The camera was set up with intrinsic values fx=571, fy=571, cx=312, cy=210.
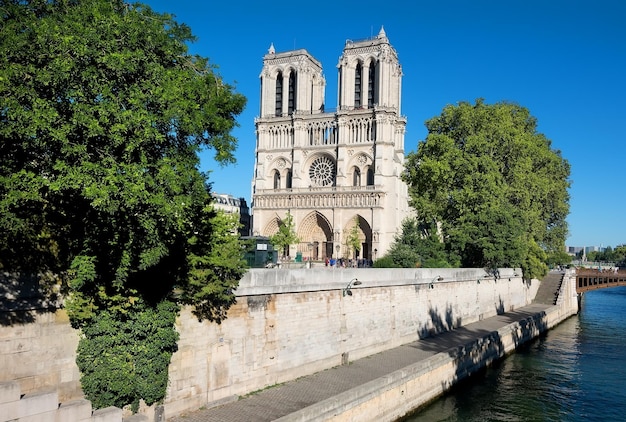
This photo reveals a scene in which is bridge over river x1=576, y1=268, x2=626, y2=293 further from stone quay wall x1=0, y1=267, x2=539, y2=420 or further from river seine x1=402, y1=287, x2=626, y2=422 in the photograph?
stone quay wall x1=0, y1=267, x2=539, y2=420

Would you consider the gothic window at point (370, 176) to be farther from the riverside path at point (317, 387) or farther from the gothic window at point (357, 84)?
the riverside path at point (317, 387)

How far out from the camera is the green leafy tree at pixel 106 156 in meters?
8.99

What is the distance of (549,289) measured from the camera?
147 ft

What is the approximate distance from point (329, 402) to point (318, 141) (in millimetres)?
44502

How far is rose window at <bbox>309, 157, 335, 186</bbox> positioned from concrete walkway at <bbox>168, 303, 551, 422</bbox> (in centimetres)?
3339

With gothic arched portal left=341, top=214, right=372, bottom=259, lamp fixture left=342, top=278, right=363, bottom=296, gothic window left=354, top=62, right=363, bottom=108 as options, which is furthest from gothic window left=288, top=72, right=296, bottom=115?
lamp fixture left=342, top=278, right=363, bottom=296

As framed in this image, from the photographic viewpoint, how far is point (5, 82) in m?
8.75

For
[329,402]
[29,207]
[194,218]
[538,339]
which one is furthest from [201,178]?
[538,339]

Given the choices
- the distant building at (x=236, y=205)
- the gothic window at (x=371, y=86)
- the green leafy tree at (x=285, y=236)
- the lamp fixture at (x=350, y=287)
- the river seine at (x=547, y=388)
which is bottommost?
the river seine at (x=547, y=388)

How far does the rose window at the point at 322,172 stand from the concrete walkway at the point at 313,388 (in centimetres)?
3339

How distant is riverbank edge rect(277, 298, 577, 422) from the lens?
12789 mm

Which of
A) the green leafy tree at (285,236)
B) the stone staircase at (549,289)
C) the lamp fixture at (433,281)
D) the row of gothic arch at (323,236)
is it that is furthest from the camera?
the row of gothic arch at (323,236)

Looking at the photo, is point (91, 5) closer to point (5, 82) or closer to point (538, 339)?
point (5, 82)

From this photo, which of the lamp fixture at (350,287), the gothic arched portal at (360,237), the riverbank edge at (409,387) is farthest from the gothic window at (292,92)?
the lamp fixture at (350,287)
